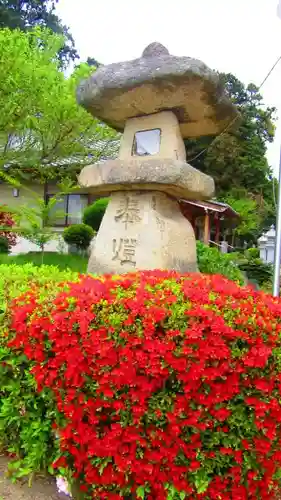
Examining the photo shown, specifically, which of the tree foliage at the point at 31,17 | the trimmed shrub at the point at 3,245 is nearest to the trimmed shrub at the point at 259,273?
the trimmed shrub at the point at 3,245

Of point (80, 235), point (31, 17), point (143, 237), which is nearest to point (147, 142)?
point (143, 237)

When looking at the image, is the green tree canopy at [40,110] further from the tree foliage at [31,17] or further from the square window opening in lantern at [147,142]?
the tree foliage at [31,17]

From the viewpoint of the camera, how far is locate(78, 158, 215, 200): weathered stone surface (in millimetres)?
4574

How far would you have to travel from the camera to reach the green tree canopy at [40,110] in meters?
8.64

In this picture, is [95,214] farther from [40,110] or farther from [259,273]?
[259,273]

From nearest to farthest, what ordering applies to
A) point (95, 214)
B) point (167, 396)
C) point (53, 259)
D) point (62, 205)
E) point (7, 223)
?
point (167, 396)
point (53, 259)
point (7, 223)
point (95, 214)
point (62, 205)

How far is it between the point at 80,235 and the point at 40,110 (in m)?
4.65

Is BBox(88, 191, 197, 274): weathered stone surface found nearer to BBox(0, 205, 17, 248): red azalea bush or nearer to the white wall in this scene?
BBox(0, 205, 17, 248): red azalea bush

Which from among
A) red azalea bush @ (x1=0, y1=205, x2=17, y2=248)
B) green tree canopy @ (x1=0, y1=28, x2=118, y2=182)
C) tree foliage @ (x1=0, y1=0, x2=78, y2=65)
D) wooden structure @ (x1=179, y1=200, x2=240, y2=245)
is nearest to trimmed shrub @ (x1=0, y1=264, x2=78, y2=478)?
green tree canopy @ (x1=0, y1=28, x2=118, y2=182)

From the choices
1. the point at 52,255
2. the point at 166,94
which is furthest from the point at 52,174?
the point at 166,94

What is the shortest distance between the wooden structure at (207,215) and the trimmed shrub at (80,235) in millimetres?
5112

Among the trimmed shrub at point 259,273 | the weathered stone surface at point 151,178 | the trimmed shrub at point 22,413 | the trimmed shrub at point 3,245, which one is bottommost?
the trimmed shrub at point 22,413

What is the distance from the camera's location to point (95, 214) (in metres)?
13.7

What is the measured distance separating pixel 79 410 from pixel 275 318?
1157 millimetres
